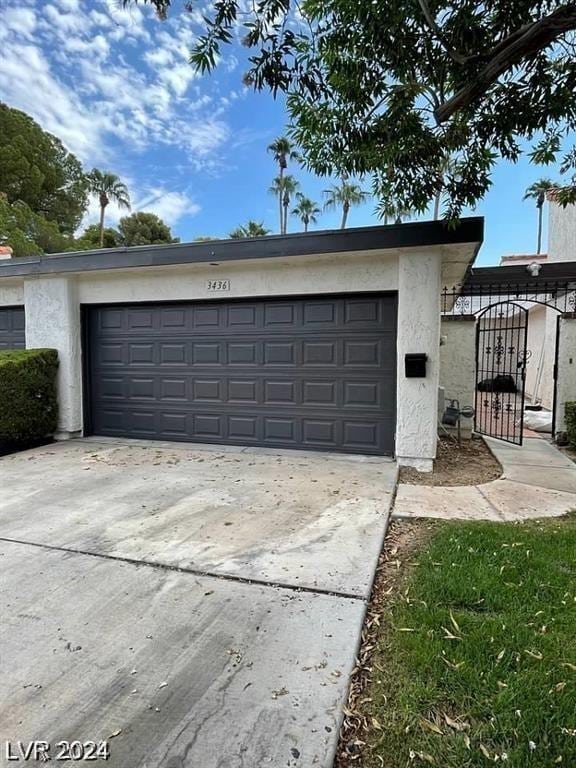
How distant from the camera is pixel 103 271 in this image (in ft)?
22.3

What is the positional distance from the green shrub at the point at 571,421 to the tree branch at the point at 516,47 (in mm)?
4792

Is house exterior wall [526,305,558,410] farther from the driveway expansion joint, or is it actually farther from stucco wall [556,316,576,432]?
the driveway expansion joint

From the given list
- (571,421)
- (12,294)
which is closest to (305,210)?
(12,294)

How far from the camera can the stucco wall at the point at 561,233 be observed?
10.5m

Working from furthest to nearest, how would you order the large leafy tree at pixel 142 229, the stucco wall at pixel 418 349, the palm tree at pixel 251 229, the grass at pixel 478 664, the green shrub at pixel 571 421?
the large leafy tree at pixel 142 229 → the palm tree at pixel 251 229 → the green shrub at pixel 571 421 → the stucco wall at pixel 418 349 → the grass at pixel 478 664

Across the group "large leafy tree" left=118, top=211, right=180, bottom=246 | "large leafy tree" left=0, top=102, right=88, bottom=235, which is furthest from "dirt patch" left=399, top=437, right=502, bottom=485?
"large leafy tree" left=118, top=211, right=180, bottom=246

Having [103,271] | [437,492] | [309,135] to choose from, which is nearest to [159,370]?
[103,271]

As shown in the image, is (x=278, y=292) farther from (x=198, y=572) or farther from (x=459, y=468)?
(x=198, y=572)

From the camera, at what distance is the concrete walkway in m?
Answer: 3.86

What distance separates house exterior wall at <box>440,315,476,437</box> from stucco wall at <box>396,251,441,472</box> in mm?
2556

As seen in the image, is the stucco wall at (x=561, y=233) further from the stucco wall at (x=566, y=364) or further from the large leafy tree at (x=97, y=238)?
the large leafy tree at (x=97, y=238)

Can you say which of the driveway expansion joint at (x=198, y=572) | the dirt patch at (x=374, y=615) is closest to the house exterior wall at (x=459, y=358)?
the dirt patch at (x=374, y=615)

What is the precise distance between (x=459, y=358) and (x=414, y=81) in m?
4.81

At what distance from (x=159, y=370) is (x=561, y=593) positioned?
5942 mm
